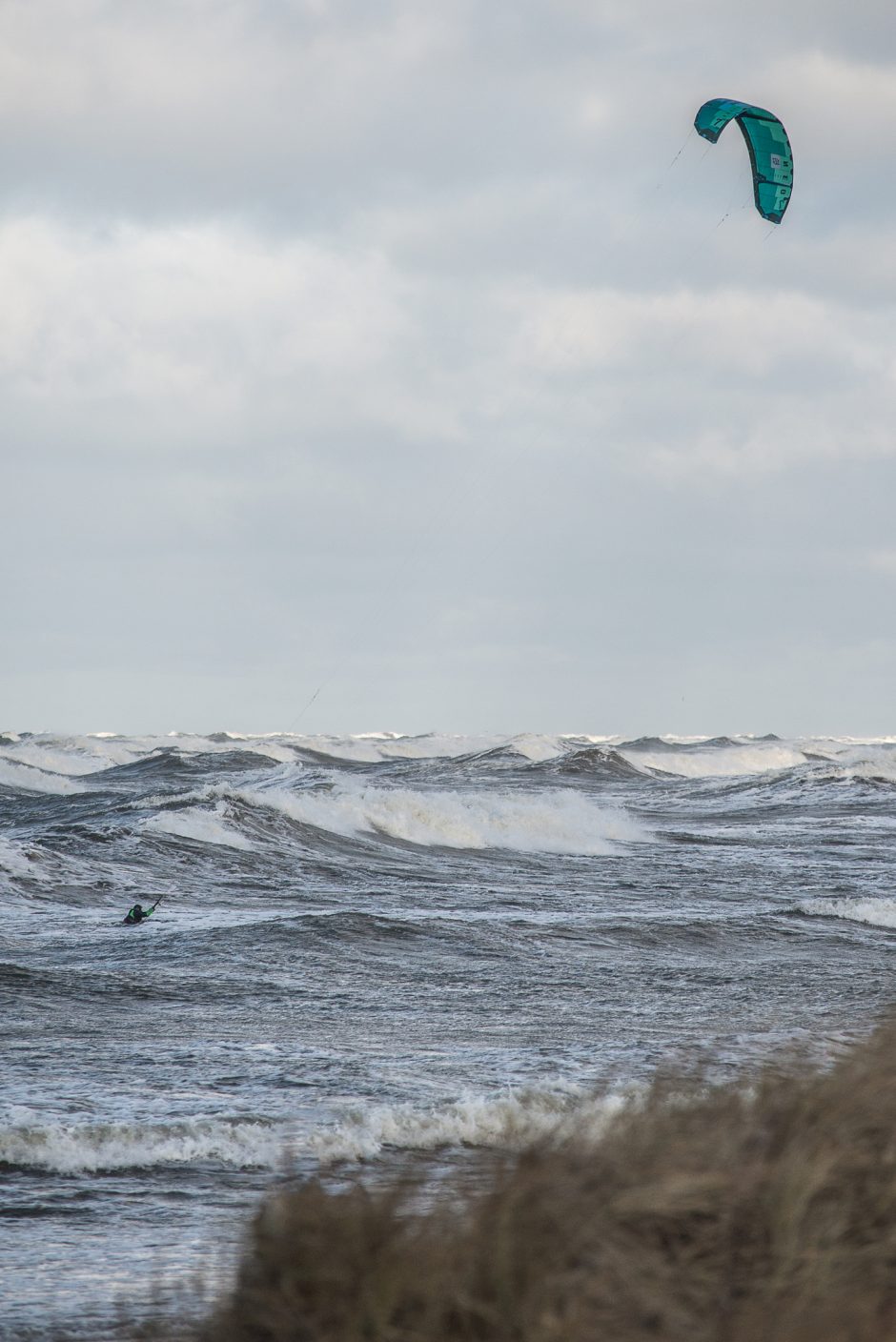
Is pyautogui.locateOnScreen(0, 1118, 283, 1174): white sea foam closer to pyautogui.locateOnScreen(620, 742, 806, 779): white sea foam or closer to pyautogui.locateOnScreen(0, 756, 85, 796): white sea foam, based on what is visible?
pyautogui.locateOnScreen(0, 756, 85, 796): white sea foam

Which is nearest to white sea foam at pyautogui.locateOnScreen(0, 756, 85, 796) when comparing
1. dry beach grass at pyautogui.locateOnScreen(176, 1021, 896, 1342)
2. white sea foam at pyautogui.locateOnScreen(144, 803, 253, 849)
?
white sea foam at pyautogui.locateOnScreen(144, 803, 253, 849)

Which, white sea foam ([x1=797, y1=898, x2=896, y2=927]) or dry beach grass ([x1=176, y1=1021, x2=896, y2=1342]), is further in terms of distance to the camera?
white sea foam ([x1=797, y1=898, x2=896, y2=927])

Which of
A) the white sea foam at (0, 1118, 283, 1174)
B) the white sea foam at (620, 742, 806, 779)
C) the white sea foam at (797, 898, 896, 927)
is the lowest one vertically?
the white sea foam at (0, 1118, 283, 1174)

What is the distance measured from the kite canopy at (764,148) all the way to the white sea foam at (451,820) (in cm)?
1438

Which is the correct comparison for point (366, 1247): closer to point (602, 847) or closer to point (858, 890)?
point (858, 890)

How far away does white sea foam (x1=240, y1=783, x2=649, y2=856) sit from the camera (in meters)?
30.1

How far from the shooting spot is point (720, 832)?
3484 centimetres

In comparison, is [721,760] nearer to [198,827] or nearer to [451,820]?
[451,820]

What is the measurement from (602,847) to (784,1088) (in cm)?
2669

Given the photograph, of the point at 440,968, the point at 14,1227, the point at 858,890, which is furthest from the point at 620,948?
the point at 14,1227

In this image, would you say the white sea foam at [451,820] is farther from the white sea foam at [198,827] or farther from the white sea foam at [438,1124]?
the white sea foam at [438,1124]

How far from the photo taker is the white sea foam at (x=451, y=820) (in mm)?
30125

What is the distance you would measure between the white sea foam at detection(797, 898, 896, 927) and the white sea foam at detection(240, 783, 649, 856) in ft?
33.6

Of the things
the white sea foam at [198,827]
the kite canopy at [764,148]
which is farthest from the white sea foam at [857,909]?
the white sea foam at [198,827]
